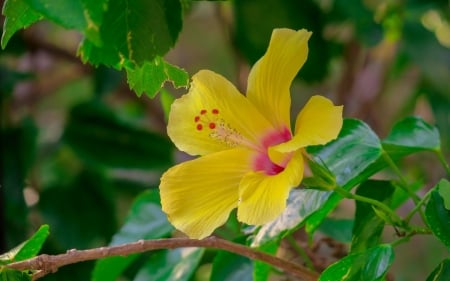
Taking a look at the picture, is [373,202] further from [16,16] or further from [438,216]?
[16,16]

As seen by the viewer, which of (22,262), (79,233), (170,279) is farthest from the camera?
(79,233)

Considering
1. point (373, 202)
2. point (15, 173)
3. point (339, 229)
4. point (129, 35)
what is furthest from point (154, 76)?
point (15, 173)

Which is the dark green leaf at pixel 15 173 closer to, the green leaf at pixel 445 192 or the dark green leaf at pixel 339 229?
the dark green leaf at pixel 339 229

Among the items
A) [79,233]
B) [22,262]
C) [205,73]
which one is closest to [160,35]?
[205,73]

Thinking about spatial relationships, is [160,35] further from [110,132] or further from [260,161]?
[110,132]

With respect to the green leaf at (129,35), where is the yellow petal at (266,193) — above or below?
below

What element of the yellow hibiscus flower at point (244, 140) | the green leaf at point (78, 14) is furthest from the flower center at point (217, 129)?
the green leaf at point (78, 14)
